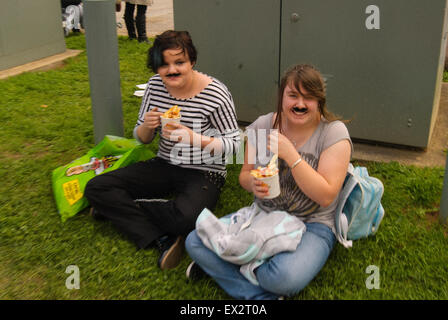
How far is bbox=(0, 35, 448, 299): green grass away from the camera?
270cm

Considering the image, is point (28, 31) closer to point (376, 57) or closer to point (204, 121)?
point (204, 121)

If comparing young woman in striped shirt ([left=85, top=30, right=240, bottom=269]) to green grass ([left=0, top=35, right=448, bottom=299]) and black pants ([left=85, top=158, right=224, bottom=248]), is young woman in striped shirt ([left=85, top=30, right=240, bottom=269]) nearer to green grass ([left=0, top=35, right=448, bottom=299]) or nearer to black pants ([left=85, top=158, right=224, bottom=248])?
black pants ([left=85, top=158, right=224, bottom=248])

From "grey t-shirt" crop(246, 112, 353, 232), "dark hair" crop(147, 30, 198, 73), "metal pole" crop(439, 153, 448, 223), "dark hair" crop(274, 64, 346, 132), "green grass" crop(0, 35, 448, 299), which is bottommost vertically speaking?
"green grass" crop(0, 35, 448, 299)

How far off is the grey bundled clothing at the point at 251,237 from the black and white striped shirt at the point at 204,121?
63 centimetres

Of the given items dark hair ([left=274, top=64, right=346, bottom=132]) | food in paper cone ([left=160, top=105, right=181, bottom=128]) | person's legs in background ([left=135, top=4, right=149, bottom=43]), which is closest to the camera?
dark hair ([left=274, top=64, right=346, bottom=132])

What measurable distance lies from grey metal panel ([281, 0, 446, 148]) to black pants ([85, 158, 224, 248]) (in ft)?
4.91

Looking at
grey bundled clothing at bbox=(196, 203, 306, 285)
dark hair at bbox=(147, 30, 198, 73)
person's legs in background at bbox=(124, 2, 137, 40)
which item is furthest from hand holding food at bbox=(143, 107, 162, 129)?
person's legs in background at bbox=(124, 2, 137, 40)

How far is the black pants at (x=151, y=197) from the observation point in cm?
306

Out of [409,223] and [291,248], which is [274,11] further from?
[291,248]

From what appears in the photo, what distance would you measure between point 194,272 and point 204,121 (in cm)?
97

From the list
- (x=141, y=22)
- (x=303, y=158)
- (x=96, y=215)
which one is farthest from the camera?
(x=141, y=22)

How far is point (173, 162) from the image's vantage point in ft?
11.1

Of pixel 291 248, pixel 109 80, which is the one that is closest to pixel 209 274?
pixel 291 248

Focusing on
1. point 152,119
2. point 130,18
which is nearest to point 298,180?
point 152,119
